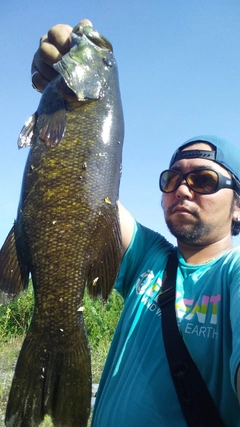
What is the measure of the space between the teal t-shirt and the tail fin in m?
0.29

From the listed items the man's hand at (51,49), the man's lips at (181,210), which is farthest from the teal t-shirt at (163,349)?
the man's hand at (51,49)

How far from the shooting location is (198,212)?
284 cm

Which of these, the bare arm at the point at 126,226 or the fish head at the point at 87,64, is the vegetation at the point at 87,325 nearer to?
the bare arm at the point at 126,226

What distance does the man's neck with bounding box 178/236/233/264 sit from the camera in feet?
9.02

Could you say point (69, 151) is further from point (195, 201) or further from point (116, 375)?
point (116, 375)

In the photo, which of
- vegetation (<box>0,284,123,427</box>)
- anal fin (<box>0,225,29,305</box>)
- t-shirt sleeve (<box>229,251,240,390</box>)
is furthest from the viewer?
vegetation (<box>0,284,123,427</box>)

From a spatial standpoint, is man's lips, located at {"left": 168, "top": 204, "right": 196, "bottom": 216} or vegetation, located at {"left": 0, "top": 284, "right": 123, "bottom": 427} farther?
vegetation, located at {"left": 0, "top": 284, "right": 123, "bottom": 427}

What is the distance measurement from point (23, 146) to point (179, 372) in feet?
4.55

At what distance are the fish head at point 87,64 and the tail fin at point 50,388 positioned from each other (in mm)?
1352

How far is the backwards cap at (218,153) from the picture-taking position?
2.99m

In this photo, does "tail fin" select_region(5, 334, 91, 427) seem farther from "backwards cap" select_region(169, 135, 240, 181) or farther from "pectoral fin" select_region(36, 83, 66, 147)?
"backwards cap" select_region(169, 135, 240, 181)

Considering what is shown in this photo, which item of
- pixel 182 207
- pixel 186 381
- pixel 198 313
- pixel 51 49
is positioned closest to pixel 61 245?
pixel 198 313

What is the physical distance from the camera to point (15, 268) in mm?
2266

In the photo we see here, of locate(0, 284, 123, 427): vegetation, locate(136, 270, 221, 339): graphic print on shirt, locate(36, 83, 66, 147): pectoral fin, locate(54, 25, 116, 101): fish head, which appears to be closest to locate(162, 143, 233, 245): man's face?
locate(136, 270, 221, 339): graphic print on shirt
